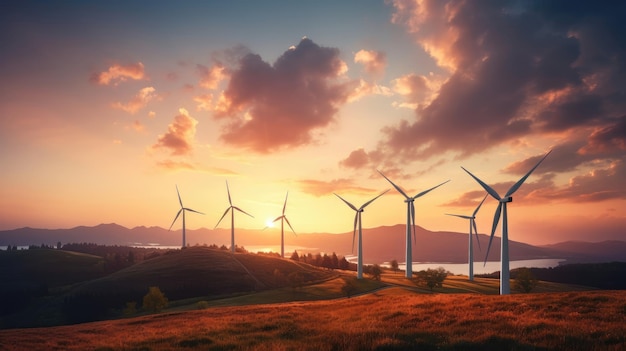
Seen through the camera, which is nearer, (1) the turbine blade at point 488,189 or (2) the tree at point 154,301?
(1) the turbine blade at point 488,189

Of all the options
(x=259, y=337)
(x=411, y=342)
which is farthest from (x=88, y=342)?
(x=411, y=342)

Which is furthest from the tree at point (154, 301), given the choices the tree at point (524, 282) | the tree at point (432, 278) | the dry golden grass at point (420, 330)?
the tree at point (524, 282)

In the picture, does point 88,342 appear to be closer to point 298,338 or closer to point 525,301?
point 298,338

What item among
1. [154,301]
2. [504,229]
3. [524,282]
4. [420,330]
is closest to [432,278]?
[524,282]

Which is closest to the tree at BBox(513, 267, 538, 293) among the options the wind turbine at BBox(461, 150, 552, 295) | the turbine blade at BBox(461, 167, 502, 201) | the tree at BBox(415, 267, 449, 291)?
the tree at BBox(415, 267, 449, 291)

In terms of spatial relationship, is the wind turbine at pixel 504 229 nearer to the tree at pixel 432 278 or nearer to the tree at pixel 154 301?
the tree at pixel 432 278

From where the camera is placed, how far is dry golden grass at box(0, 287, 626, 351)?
1905 cm

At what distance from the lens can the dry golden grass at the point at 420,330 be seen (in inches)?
750

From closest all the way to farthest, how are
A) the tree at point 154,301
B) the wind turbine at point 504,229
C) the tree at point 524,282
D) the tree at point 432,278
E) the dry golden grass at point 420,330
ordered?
the dry golden grass at point 420,330 < the wind turbine at point 504,229 < the tree at point 154,301 < the tree at point 432,278 < the tree at point 524,282

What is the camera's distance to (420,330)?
22844 mm

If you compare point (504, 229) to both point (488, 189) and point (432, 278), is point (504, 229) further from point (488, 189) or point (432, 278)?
point (432, 278)

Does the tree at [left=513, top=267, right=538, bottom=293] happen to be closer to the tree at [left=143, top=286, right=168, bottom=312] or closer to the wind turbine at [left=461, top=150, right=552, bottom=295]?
the wind turbine at [left=461, top=150, right=552, bottom=295]

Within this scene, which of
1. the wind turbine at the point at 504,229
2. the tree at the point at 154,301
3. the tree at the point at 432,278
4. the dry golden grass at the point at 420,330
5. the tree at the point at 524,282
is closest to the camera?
the dry golden grass at the point at 420,330

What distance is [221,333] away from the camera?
26.4 metres
